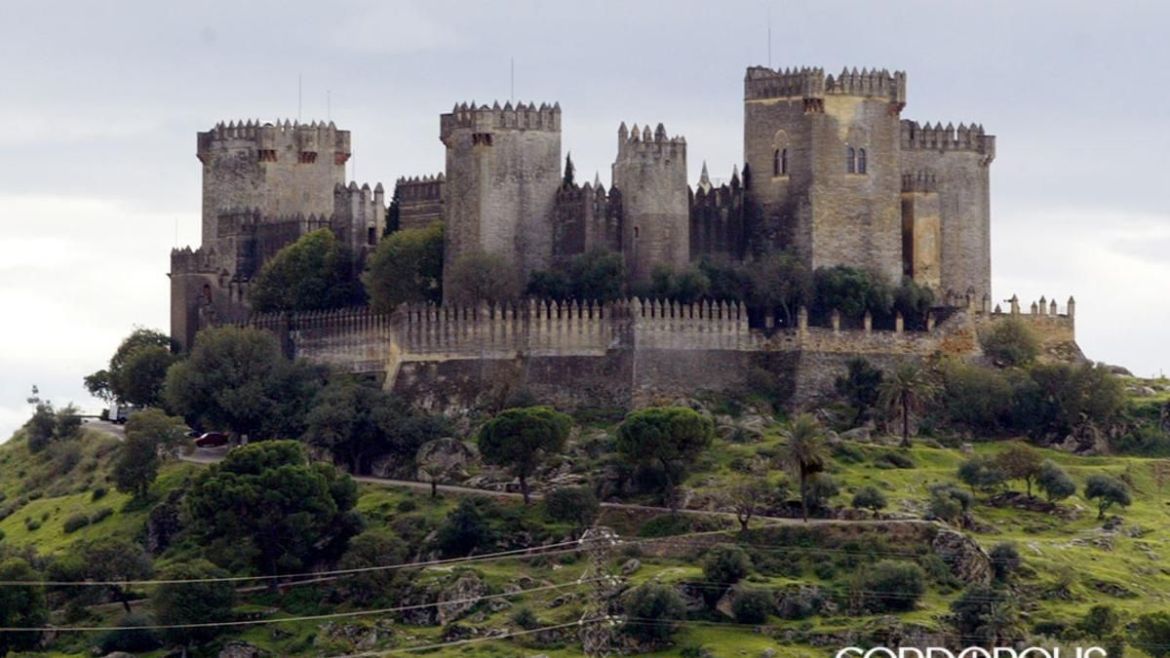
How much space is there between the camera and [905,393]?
145 metres

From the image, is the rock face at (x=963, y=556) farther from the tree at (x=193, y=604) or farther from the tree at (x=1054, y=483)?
the tree at (x=193, y=604)

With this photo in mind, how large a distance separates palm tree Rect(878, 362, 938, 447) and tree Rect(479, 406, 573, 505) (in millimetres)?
13760

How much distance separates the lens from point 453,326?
14612 centimetres

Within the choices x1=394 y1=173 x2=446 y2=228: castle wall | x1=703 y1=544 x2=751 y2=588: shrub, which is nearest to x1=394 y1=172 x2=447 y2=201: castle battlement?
x1=394 y1=173 x2=446 y2=228: castle wall

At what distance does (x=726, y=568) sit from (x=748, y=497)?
251 inches

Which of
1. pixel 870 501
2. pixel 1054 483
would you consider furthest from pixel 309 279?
pixel 1054 483

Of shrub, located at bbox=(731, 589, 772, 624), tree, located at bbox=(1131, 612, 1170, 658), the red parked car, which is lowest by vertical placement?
tree, located at bbox=(1131, 612, 1170, 658)

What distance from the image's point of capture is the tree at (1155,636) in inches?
4867

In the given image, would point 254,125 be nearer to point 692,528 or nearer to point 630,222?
point 630,222

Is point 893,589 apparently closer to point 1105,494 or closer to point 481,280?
point 1105,494

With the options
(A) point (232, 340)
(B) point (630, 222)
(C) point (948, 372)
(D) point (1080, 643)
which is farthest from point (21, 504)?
(D) point (1080, 643)

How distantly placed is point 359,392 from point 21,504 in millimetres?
19155

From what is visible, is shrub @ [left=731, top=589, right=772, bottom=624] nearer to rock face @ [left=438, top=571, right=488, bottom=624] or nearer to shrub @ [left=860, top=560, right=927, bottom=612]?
shrub @ [left=860, top=560, right=927, bottom=612]

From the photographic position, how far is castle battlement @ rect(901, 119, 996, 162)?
507 ft
